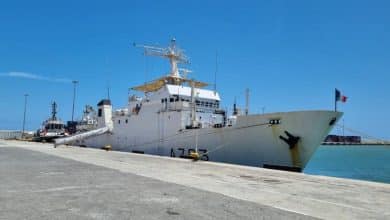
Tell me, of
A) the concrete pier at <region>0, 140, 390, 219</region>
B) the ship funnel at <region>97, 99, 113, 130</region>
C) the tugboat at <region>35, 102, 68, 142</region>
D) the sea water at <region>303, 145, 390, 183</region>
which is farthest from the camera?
the tugboat at <region>35, 102, 68, 142</region>

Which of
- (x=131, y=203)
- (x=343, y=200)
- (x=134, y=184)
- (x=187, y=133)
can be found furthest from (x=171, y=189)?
(x=187, y=133)

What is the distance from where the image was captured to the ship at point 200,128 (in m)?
17.5

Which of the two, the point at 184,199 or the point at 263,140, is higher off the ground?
the point at 263,140

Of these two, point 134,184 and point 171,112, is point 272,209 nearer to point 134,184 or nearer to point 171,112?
point 134,184

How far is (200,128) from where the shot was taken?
22250mm

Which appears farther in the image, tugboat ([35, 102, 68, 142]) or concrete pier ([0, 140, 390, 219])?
tugboat ([35, 102, 68, 142])

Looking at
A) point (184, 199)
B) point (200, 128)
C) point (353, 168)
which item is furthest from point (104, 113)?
point (184, 199)

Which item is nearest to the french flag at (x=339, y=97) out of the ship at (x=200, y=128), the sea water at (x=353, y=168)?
the ship at (x=200, y=128)

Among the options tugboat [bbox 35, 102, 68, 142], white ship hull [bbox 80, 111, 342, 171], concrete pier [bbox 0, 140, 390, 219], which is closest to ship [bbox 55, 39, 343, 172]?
white ship hull [bbox 80, 111, 342, 171]

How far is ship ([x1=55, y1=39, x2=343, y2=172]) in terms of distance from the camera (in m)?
17.5

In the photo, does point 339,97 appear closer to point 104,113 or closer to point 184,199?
point 184,199

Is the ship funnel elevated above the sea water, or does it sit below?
above

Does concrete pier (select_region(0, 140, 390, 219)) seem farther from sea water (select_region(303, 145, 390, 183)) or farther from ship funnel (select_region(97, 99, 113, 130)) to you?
ship funnel (select_region(97, 99, 113, 130))

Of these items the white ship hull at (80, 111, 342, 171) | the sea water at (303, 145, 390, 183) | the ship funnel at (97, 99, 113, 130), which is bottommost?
the sea water at (303, 145, 390, 183)
